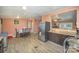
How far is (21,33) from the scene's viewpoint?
7.35 feet

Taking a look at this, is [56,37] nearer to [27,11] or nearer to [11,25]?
[27,11]

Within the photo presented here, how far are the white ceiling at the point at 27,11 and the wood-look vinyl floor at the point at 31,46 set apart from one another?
49cm

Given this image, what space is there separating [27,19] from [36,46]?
57 centimetres

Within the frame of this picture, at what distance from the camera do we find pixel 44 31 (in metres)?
2.25

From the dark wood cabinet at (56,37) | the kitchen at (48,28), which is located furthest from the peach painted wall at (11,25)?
the dark wood cabinet at (56,37)

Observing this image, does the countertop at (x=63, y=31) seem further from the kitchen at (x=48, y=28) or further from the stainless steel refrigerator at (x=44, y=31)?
the stainless steel refrigerator at (x=44, y=31)

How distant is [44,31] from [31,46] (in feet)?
1.33

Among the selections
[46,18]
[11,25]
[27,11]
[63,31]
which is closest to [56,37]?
[63,31]

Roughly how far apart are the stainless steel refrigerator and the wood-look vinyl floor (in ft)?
0.30

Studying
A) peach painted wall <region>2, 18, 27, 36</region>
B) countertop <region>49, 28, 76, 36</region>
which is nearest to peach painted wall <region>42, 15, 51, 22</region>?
countertop <region>49, 28, 76, 36</region>

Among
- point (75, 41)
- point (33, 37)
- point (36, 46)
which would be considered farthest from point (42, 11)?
point (75, 41)

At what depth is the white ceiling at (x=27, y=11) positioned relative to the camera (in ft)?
6.86

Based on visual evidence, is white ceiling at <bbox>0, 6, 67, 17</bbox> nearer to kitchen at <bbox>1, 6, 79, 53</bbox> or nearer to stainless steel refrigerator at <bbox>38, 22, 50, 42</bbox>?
kitchen at <bbox>1, 6, 79, 53</bbox>
